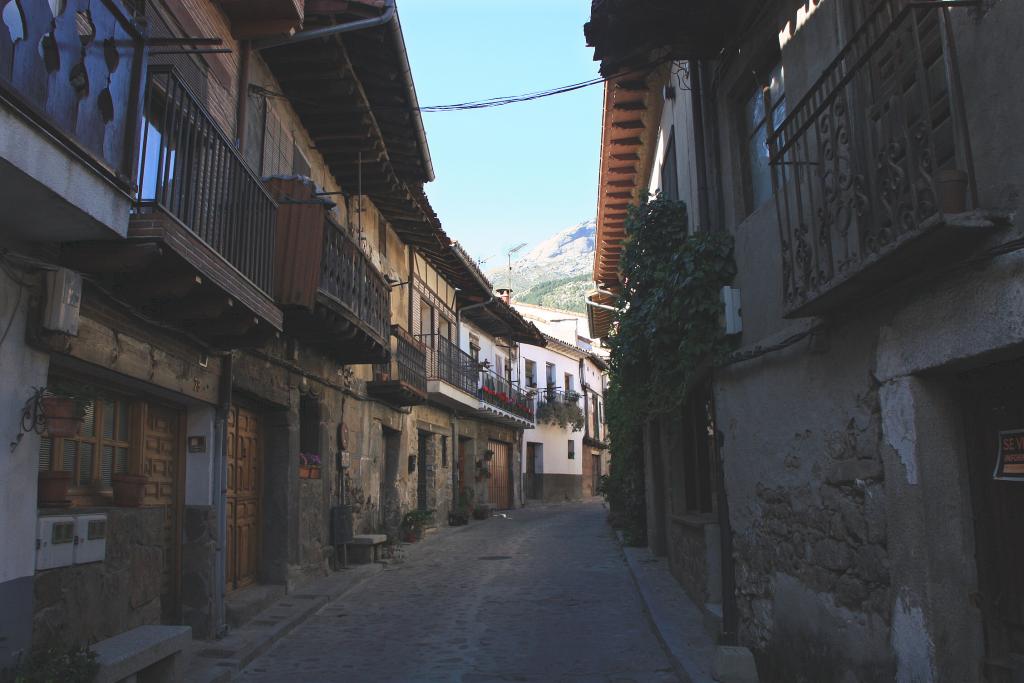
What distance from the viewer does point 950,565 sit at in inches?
142

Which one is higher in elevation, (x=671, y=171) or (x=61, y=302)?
(x=671, y=171)

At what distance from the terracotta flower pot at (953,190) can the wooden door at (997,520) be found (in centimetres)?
75

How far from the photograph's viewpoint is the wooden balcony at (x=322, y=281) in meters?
8.58

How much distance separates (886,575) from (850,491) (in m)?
0.56

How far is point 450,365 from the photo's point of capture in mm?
20453

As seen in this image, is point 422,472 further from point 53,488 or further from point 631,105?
point 53,488

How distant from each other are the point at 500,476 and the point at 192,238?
895 inches

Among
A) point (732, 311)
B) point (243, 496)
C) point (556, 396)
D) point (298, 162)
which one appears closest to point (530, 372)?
point (556, 396)

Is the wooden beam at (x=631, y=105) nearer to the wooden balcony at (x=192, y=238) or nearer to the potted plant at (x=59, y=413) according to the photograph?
the wooden balcony at (x=192, y=238)

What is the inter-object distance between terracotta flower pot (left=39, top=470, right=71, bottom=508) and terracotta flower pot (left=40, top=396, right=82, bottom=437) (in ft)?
1.15

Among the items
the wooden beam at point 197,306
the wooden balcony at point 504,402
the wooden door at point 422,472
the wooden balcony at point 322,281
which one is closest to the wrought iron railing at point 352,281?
the wooden balcony at point 322,281

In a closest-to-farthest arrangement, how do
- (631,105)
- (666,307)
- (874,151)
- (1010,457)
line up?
(1010,457) < (874,151) < (666,307) < (631,105)

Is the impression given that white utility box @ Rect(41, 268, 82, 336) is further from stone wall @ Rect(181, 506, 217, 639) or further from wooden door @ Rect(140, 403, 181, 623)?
stone wall @ Rect(181, 506, 217, 639)

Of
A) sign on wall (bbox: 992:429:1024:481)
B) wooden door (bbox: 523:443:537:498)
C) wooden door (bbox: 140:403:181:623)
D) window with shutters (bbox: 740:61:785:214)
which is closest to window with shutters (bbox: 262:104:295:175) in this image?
wooden door (bbox: 140:403:181:623)
